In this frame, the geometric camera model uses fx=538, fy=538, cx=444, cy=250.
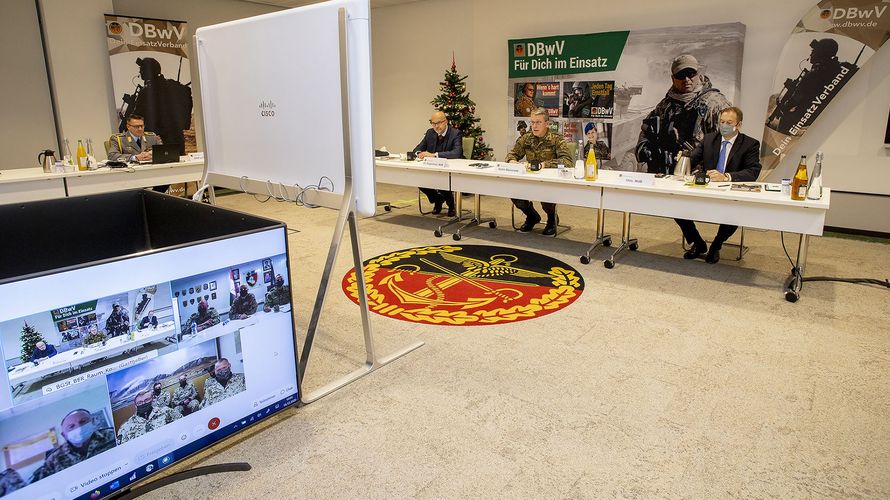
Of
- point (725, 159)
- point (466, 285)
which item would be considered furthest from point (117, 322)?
point (725, 159)

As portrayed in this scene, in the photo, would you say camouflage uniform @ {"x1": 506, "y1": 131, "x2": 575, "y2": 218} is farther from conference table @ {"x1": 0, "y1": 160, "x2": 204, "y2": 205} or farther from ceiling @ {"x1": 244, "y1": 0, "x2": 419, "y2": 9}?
ceiling @ {"x1": 244, "y1": 0, "x2": 419, "y2": 9}

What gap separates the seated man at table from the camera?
138 centimetres

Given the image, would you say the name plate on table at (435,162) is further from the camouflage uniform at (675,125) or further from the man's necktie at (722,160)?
the camouflage uniform at (675,125)

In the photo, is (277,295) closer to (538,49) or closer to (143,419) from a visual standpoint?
(143,419)

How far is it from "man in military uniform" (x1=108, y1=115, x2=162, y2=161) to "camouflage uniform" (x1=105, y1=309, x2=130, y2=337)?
4.59m

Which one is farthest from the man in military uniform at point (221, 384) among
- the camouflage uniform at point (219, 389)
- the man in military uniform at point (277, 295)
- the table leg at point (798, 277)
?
the table leg at point (798, 277)

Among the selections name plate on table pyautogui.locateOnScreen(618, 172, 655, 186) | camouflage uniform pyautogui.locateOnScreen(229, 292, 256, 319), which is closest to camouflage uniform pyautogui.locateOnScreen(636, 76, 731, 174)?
name plate on table pyautogui.locateOnScreen(618, 172, 655, 186)

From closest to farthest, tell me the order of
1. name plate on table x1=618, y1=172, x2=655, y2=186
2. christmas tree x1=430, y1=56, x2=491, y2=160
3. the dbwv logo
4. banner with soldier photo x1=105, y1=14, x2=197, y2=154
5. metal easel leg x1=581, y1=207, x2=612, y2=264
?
1. name plate on table x1=618, y1=172, x2=655, y2=186
2. metal easel leg x1=581, y1=207, x2=612, y2=264
3. banner with soldier photo x1=105, y1=14, x2=197, y2=154
4. the dbwv logo
5. christmas tree x1=430, y1=56, x2=491, y2=160

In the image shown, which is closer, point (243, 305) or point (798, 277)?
point (243, 305)

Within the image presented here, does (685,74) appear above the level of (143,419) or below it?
above

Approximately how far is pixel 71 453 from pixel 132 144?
5159 mm

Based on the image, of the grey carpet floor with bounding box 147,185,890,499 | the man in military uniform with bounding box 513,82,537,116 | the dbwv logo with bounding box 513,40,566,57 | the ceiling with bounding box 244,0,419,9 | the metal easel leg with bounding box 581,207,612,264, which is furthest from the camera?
the ceiling with bounding box 244,0,419,9

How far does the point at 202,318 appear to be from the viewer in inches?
66.9

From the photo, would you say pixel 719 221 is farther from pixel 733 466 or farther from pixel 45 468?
pixel 45 468
